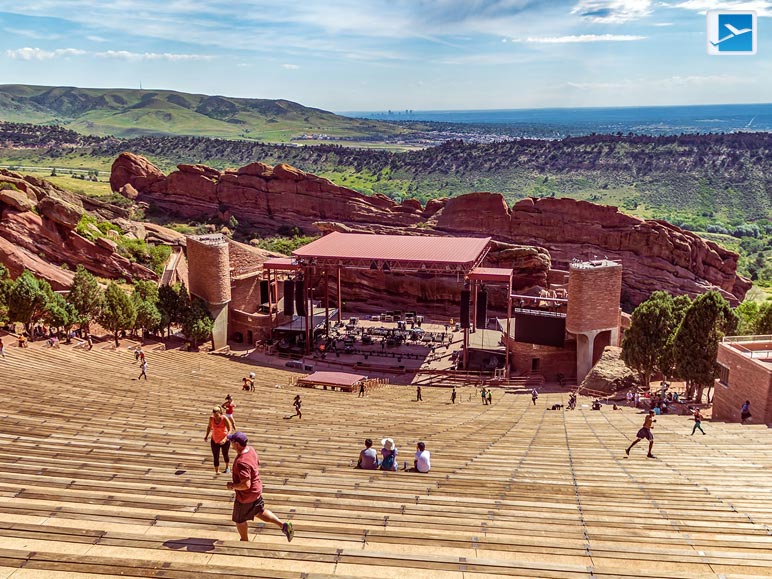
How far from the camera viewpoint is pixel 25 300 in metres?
30.3

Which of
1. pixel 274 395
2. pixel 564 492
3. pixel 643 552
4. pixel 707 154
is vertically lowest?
pixel 274 395

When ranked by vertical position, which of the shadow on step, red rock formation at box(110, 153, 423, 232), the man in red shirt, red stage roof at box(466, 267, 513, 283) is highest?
red rock formation at box(110, 153, 423, 232)

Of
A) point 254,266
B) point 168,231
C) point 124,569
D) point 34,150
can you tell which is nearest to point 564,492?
point 124,569

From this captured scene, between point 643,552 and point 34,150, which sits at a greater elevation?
point 34,150

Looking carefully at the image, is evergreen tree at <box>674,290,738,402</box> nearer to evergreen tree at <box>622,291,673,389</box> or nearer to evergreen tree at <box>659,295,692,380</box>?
evergreen tree at <box>659,295,692,380</box>

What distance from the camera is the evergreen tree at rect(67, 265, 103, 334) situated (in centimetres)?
3322

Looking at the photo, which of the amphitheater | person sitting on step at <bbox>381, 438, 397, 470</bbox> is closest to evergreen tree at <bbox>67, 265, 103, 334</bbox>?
the amphitheater

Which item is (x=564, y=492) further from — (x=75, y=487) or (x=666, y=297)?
(x=666, y=297)

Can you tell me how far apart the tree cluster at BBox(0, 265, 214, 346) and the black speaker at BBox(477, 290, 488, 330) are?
16942 mm

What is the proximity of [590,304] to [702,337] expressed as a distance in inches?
366

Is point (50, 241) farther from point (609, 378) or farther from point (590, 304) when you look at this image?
point (609, 378)

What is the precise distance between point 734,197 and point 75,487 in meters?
120

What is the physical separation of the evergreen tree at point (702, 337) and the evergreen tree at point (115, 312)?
2757 centimetres

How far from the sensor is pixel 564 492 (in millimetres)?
11125
